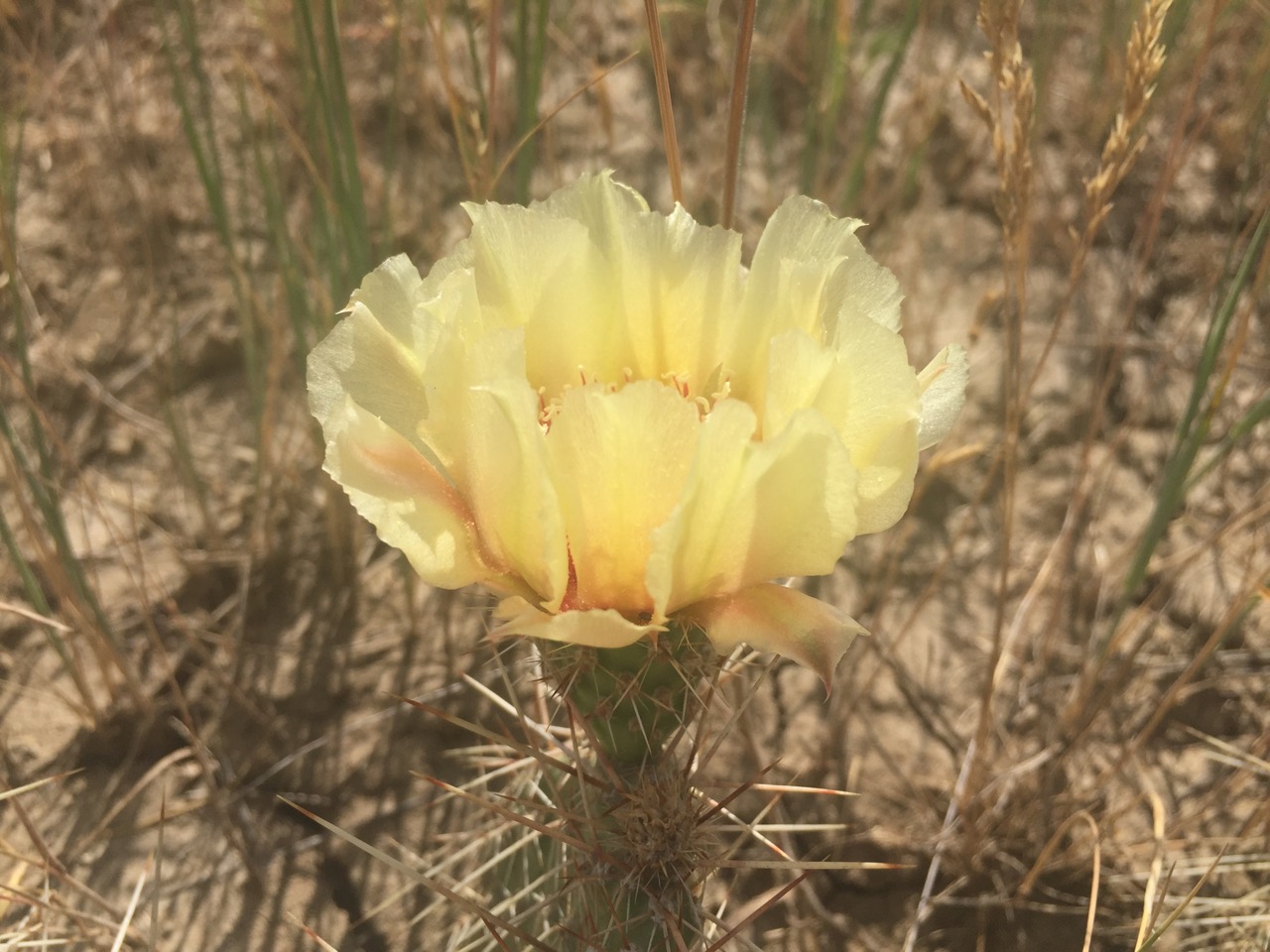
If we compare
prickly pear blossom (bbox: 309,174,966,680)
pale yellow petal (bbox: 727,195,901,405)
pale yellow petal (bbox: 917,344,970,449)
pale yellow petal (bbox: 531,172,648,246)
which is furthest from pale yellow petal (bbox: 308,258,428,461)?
pale yellow petal (bbox: 917,344,970,449)

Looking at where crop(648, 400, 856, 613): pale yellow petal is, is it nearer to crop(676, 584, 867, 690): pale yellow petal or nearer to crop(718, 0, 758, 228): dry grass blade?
crop(676, 584, 867, 690): pale yellow petal

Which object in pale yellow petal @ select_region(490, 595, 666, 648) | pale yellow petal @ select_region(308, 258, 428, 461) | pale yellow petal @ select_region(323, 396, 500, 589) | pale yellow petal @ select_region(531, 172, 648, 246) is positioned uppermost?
pale yellow petal @ select_region(531, 172, 648, 246)

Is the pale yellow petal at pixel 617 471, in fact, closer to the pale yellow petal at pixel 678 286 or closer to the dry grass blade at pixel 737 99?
the pale yellow petal at pixel 678 286

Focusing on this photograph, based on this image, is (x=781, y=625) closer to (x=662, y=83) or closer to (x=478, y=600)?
(x=662, y=83)

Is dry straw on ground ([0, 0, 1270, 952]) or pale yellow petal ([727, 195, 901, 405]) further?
dry straw on ground ([0, 0, 1270, 952])

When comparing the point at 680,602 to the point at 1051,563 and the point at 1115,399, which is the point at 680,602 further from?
the point at 1115,399

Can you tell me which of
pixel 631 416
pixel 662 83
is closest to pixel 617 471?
pixel 631 416
